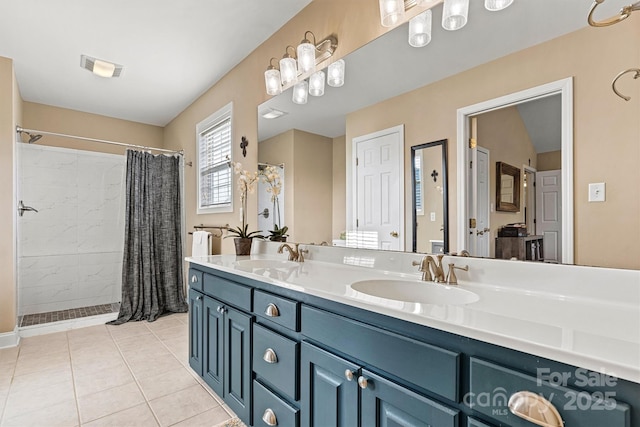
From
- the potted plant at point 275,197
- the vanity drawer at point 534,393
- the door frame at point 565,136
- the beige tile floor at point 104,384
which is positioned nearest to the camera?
the vanity drawer at point 534,393

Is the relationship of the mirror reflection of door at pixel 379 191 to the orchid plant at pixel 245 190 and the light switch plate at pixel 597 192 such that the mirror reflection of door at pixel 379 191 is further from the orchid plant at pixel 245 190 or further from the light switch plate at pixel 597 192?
the orchid plant at pixel 245 190

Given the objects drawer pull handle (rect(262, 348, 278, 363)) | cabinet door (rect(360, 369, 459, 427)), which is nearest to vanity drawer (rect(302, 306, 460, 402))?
cabinet door (rect(360, 369, 459, 427))

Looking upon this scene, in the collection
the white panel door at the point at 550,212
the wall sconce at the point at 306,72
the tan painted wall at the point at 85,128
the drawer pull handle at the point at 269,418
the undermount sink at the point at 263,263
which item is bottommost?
the drawer pull handle at the point at 269,418

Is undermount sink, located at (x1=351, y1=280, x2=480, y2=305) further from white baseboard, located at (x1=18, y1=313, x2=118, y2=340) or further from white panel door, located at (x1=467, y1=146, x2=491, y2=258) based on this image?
white baseboard, located at (x1=18, y1=313, x2=118, y2=340)

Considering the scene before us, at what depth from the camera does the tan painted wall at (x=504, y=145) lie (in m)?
1.15

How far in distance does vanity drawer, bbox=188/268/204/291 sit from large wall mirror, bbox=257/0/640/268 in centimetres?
81

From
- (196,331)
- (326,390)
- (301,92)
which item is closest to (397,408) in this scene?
(326,390)

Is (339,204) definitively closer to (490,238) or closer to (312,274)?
(312,274)

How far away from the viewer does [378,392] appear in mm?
922

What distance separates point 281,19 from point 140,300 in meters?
3.07

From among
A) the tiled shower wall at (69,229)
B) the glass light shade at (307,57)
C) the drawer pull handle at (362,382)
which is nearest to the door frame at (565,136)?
the drawer pull handle at (362,382)

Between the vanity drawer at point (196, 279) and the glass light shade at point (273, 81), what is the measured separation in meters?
1.33

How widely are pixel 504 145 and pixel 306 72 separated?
1.28m

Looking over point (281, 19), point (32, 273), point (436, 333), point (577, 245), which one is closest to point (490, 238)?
point (577, 245)
